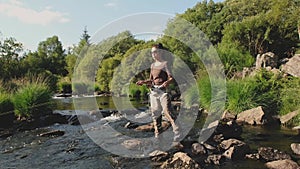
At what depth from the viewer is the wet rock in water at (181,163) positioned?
194 inches

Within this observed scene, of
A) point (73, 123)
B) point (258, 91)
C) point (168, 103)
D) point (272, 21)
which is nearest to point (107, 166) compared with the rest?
point (168, 103)

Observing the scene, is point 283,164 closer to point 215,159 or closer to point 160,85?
point 215,159

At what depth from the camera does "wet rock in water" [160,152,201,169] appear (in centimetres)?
492

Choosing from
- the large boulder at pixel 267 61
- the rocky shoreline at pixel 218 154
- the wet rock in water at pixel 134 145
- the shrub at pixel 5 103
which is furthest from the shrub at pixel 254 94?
the shrub at pixel 5 103

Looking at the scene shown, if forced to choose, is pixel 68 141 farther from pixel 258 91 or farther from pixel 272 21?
pixel 272 21

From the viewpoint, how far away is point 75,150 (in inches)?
261

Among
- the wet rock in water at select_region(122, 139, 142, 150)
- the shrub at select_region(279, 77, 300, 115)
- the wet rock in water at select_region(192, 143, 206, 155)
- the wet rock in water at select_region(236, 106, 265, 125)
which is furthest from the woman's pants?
the shrub at select_region(279, 77, 300, 115)

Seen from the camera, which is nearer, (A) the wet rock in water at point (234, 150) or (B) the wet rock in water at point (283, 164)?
(B) the wet rock in water at point (283, 164)

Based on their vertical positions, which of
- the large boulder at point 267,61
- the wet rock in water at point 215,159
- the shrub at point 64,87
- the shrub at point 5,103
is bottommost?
the wet rock in water at point 215,159

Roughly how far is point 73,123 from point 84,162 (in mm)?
4985

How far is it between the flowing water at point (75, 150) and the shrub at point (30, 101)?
196cm

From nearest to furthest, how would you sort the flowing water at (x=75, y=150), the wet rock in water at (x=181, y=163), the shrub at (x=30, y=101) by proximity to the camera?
1. the wet rock in water at (x=181, y=163)
2. the flowing water at (x=75, y=150)
3. the shrub at (x=30, y=101)

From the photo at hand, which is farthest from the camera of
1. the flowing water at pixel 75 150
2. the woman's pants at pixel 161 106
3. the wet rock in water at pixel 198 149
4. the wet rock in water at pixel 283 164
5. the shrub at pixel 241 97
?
the shrub at pixel 241 97

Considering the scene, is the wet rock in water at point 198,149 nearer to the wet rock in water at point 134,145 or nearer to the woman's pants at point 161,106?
the woman's pants at point 161,106
